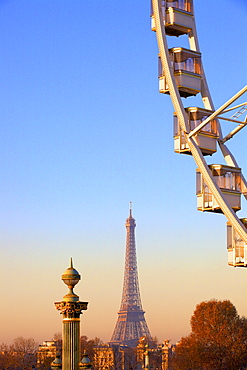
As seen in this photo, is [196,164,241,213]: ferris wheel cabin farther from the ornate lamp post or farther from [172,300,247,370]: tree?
[172,300,247,370]: tree

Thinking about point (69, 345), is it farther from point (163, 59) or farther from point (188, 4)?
point (188, 4)

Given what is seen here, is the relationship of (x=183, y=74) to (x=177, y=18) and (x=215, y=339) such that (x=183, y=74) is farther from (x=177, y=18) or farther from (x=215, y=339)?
(x=215, y=339)

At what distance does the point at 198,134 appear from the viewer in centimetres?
2116

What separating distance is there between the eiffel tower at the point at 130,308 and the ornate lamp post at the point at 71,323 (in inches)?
5653

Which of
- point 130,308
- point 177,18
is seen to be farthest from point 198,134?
point 130,308

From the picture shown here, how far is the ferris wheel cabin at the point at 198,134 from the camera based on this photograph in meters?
21.2

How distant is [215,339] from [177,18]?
60152 millimetres

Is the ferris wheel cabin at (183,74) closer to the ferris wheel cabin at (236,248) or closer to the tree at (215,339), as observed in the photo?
the ferris wheel cabin at (236,248)

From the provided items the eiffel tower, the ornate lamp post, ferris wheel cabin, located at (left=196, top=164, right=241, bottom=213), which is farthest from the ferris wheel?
the eiffel tower

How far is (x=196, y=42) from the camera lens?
22.4m

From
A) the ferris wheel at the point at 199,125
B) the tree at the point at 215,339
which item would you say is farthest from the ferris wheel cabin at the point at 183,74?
the tree at the point at 215,339

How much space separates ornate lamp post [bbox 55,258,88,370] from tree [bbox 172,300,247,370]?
64.8 metres

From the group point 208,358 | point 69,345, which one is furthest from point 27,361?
point 69,345

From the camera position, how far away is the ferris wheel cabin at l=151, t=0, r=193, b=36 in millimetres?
22000
